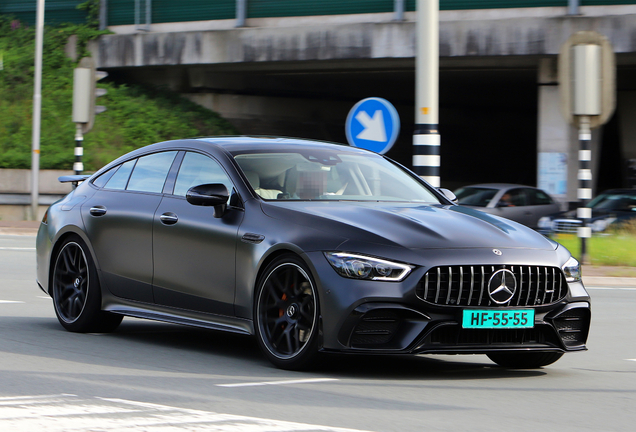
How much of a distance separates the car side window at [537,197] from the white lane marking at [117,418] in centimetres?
2142

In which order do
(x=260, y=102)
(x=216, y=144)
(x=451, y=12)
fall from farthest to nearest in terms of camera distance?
(x=260, y=102) < (x=451, y=12) < (x=216, y=144)

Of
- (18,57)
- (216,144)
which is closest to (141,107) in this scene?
(18,57)

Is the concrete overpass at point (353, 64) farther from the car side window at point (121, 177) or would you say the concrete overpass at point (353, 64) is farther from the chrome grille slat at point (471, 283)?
the chrome grille slat at point (471, 283)

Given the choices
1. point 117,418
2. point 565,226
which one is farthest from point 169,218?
point 565,226

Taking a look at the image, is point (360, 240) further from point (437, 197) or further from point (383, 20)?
point (383, 20)

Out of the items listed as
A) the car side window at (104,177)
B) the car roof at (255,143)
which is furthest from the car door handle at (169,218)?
the car side window at (104,177)

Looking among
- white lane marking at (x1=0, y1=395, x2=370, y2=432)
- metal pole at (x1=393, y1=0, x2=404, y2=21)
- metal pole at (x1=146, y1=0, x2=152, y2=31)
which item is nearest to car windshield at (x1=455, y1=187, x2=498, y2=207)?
metal pole at (x1=393, y1=0, x2=404, y2=21)

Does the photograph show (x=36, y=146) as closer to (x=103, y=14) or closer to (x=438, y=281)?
(x=103, y=14)

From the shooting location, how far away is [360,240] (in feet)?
20.9

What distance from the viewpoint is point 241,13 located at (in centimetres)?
3294

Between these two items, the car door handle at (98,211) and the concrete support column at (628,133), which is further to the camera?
the concrete support column at (628,133)

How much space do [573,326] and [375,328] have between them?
1371mm

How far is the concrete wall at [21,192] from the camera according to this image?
29203 millimetres

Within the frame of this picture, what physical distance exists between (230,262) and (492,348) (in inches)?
71.3
